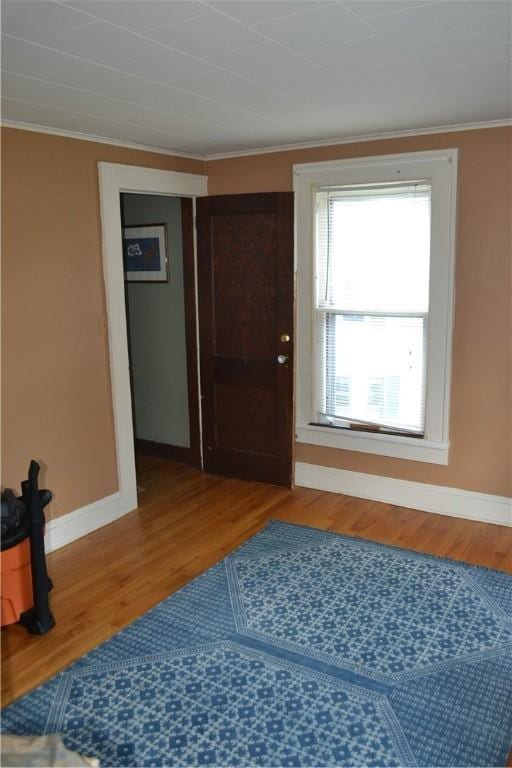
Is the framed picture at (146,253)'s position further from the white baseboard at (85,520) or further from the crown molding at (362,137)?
the white baseboard at (85,520)

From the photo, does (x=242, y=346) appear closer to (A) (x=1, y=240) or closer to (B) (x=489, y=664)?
(A) (x=1, y=240)

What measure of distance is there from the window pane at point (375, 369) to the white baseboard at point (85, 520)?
1.57 meters

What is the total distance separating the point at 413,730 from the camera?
2.24m

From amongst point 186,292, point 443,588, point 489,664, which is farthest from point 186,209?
point 489,664

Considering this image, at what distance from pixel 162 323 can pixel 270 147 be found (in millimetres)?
1645

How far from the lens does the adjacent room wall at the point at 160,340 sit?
4875mm

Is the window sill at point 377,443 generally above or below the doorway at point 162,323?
below

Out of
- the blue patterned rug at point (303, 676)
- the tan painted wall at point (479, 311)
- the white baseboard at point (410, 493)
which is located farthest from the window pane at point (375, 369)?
the blue patterned rug at point (303, 676)

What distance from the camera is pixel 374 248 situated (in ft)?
13.1

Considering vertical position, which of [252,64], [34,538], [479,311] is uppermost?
[252,64]

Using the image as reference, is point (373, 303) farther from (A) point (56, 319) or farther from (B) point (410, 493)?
(A) point (56, 319)

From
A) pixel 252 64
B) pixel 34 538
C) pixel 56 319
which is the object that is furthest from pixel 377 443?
pixel 252 64

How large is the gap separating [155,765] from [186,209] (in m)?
3.61

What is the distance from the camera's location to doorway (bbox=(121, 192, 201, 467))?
480 centimetres
